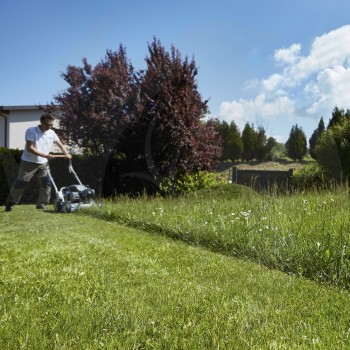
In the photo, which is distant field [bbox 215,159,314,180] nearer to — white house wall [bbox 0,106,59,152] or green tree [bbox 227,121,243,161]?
green tree [bbox 227,121,243,161]

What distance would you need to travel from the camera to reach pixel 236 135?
2948 centimetres

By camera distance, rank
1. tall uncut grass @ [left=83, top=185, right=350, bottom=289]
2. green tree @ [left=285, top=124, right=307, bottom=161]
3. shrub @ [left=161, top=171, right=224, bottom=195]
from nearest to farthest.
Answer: tall uncut grass @ [left=83, top=185, right=350, bottom=289], shrub @ [left=161, top=171, right=224, bottom=195], green tree @ [left=285, top=124, right=307, bottom=161]

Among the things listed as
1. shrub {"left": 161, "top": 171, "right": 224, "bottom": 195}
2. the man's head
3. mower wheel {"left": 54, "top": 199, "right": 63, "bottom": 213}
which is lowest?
mower wheel {"left": 54, "top": 199, "right": 63, "bottom": 213}

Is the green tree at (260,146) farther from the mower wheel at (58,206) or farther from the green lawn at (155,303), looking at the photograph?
the green lawn at (155,303)

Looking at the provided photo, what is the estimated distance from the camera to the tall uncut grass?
157 inches

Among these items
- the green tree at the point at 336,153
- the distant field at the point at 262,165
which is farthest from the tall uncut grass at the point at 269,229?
the distant field at the point at 262,165

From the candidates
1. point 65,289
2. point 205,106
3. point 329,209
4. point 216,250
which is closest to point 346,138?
point 205,106

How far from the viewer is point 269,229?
198 inches

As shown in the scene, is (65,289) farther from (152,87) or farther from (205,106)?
(205,106)

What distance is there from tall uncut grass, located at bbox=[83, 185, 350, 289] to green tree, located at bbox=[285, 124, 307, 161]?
76.3ft

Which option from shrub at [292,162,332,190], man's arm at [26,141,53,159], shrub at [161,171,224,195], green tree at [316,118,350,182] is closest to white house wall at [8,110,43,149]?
shrub at [161,171,224,195]

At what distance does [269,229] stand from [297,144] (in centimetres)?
2591

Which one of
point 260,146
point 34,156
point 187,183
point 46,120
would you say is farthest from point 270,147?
A: point 34,156

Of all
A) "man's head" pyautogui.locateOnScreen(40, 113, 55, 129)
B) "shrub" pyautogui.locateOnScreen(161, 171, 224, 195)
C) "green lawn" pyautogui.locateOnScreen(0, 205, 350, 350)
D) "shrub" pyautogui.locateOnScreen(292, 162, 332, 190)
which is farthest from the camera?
"shrub" pyautogui.locateOnScreen(292, 162, 332, 190)
